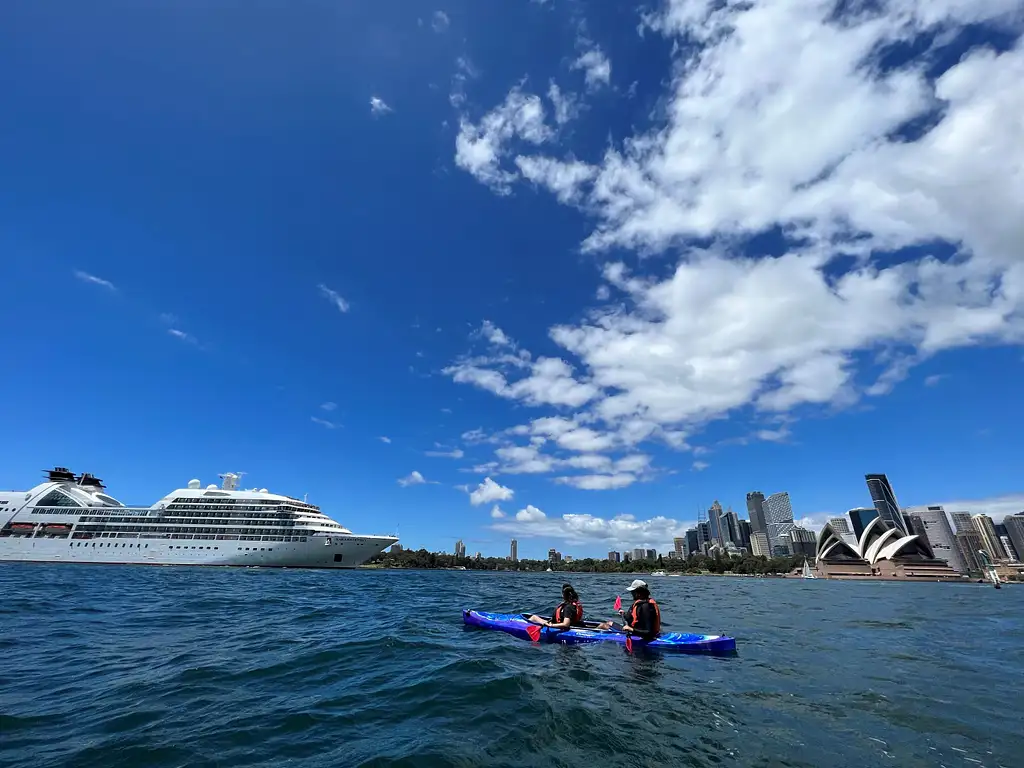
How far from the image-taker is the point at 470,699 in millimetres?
10453

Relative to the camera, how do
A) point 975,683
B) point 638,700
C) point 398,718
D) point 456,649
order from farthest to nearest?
1. point 456,649
2. point 975,683
3. point 638,700
4. point 398,718

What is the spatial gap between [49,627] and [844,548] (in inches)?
6913

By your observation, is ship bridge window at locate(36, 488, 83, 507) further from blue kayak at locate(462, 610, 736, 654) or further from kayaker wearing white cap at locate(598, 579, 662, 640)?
kayaker wearing white cap at locate(598, 579, 662, 640)

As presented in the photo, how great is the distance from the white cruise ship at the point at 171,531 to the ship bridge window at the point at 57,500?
0.15 m

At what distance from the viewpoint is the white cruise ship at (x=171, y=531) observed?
270 feet

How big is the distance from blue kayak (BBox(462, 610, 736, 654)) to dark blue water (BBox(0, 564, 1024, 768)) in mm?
614

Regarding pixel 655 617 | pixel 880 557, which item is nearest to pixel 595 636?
pixel 655 617

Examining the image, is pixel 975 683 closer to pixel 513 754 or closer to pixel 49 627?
pixel 513 754

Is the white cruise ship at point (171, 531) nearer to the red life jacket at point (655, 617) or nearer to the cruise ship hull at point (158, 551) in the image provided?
the cruise ship hull at point (158, 551)

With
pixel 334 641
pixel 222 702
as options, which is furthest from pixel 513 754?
pixel 334 641

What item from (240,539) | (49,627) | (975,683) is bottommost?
Result: (975,683)

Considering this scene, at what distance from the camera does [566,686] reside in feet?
38.3

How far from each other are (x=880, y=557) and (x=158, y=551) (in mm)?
183857

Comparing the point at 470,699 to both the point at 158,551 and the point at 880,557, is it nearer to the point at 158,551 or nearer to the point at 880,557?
the point at 158,551
